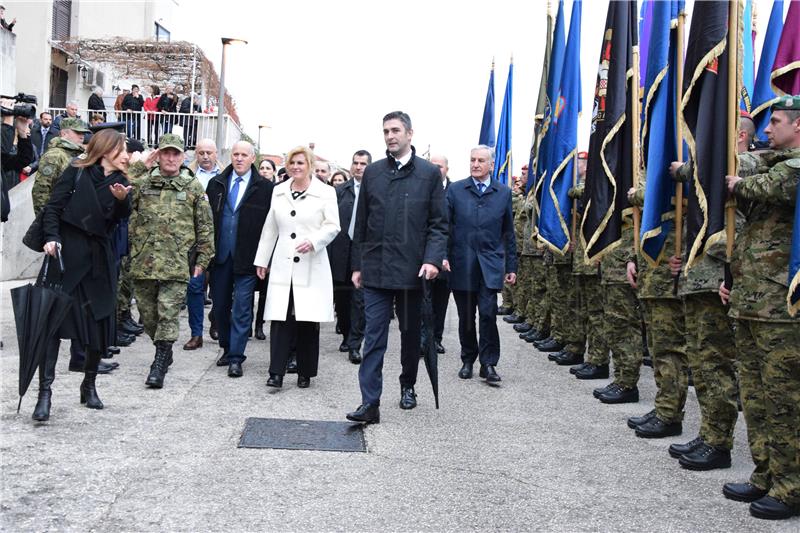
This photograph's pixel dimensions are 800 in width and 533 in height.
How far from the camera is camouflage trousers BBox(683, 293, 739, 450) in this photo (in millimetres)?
5055

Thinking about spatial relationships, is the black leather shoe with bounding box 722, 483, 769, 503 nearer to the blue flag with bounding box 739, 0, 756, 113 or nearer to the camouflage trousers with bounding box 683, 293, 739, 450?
the camouflage trousers with bounding box 683, 293, 739, 450

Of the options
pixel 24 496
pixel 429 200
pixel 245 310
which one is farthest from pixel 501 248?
pixel 24 496

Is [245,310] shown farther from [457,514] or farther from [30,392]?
[457,514]

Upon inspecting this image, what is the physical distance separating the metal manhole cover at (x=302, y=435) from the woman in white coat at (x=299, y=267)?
1324 mm

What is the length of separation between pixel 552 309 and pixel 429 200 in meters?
4.43

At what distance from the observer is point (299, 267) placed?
7.29 metres

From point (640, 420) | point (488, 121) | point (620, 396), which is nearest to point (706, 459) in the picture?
point (640, 420)

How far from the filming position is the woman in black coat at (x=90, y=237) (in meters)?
5.84

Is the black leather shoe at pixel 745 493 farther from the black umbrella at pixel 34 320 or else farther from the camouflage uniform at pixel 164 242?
the camouflage uniform at pixel 164 242

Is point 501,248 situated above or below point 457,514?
above

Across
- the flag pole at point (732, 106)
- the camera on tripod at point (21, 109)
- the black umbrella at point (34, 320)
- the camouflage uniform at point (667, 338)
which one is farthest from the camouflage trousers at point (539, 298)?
the black umbrella at point (34, 320)

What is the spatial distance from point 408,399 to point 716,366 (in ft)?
8.08

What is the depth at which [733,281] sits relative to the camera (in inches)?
180

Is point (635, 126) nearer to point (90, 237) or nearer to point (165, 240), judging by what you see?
point (165, 240)
